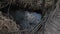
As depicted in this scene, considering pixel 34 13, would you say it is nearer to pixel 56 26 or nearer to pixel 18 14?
pixel 18 14

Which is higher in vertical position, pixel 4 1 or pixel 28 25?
pixel 4 1

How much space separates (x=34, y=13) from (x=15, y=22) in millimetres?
1016

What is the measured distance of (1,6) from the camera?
5.44 m

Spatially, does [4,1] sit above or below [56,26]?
above

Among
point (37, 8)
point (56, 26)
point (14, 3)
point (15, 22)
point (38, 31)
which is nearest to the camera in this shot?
point (38, 31)

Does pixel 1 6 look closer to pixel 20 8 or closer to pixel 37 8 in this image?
pixel 20 8

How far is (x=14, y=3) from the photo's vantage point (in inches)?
219

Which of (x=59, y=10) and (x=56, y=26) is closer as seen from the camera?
(x=56, y=26)

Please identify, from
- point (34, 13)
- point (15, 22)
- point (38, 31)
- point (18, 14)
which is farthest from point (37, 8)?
point (38, 31)

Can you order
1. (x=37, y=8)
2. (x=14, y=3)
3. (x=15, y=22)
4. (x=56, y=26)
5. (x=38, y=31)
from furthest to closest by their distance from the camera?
(x=37, y=8) → (x=14, y=3) → (x=15, y=22) → (x=56, y=26) → (x=38, y=31)

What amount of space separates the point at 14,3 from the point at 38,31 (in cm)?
135

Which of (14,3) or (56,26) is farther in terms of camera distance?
(14,3)


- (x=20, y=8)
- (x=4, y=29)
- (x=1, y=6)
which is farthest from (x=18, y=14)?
(x=4, y=29)

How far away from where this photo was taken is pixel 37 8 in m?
5.96
